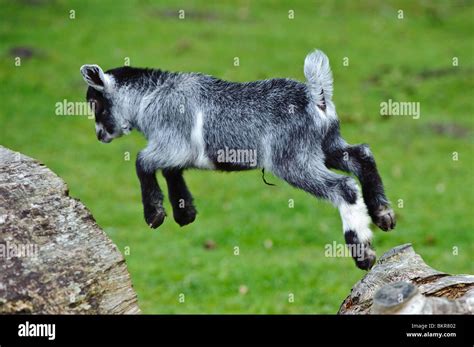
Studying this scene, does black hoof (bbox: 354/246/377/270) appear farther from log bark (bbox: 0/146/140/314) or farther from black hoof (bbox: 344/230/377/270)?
log bark (bbox: 0/146/140/314)

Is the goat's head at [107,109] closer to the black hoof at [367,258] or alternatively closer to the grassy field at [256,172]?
the black hoof at [367,258]

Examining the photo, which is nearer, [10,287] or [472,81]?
[10,287]

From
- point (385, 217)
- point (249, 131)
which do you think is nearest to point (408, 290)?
point (385, 217)

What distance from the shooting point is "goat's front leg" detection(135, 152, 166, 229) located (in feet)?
23.0

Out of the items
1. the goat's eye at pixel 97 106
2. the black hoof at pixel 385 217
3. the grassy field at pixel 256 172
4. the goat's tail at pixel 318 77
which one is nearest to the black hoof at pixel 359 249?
the black hoof at pixel 385 217

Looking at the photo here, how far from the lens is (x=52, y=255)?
22.8ft

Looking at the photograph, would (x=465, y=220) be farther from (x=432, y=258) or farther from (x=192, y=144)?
(x=192, y=144)

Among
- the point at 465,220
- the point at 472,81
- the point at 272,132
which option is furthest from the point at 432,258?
the point at 472,81

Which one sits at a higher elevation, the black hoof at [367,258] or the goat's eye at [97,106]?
the goat's eye at [97,106]

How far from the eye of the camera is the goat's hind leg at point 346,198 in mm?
6457

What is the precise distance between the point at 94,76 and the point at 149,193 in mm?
1186

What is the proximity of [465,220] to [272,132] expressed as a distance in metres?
12.7

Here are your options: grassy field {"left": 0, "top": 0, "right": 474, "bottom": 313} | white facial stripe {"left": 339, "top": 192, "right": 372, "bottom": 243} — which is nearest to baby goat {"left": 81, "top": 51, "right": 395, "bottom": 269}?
white facial stripe {"left": 339, "top": 192, "right": 372, "bottom": 243}
